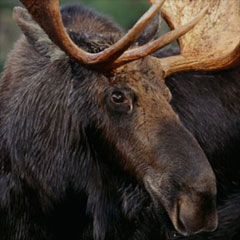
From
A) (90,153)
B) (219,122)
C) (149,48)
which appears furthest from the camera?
(219,122)

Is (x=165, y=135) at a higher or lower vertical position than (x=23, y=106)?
lower

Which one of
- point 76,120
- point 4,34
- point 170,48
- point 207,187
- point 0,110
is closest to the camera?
point 207,187

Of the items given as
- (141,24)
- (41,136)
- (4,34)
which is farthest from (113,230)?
(4,34)

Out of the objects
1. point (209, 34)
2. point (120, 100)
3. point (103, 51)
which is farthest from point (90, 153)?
point (209, 34)

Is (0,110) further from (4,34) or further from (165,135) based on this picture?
(4,34)

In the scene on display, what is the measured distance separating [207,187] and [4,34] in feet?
63.2

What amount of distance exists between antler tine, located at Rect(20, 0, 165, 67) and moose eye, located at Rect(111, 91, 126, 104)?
0.21m

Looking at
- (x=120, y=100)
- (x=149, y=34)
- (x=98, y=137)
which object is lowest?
(x=98, y=137)

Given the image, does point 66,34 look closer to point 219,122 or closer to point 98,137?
point 98,137

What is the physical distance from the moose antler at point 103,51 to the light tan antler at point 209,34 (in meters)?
0.77

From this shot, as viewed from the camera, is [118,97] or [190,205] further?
[118,97]

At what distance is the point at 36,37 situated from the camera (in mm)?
6129

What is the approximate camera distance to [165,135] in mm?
5793

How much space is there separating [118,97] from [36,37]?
67 centimetres
